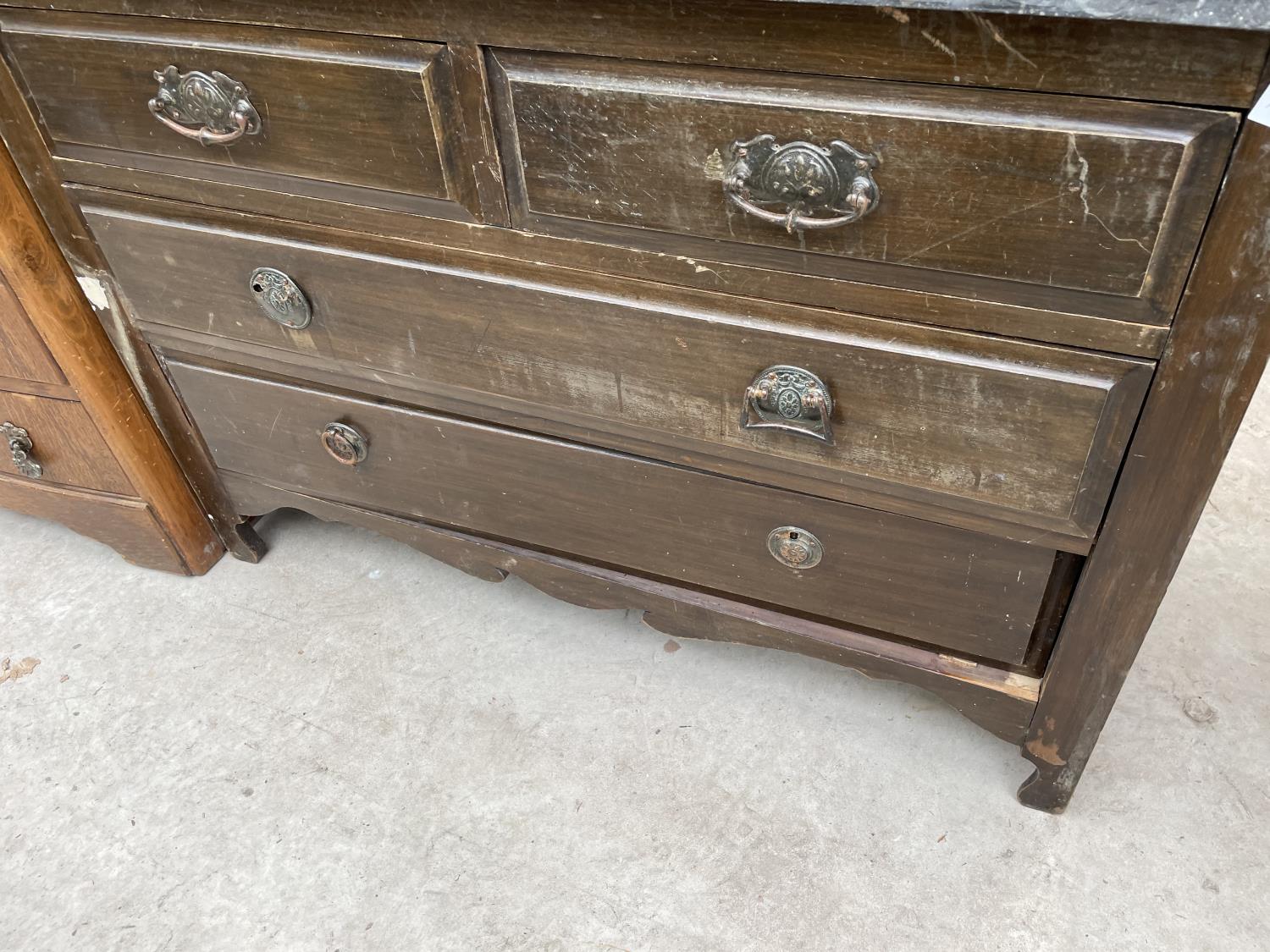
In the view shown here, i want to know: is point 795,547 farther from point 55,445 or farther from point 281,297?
point 55,445

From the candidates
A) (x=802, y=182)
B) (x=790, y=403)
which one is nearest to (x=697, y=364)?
(x=790, y=403)

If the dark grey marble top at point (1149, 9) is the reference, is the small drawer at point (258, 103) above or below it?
below

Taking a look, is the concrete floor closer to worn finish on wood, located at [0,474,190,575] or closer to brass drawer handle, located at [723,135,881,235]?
worn finish on wood, located at [0,474,190,575]

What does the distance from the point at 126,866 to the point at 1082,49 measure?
136 cm

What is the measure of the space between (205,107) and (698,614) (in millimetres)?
798

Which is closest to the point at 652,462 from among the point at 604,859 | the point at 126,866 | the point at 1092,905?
the point at 604,859

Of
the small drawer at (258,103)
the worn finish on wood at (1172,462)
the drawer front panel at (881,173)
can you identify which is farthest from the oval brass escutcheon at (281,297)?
the worn finish on wood at (1172,462)

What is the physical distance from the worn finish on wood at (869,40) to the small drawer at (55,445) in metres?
0.83

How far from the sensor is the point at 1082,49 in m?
0.64

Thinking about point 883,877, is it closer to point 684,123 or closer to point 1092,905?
point 1092,905

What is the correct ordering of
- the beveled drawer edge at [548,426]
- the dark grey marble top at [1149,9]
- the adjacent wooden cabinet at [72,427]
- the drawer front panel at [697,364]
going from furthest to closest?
the adjacent wooden cabinet at [72,427], the beveled drawer edge at [548,426], the drawer front panel at [697,364], the dark grey marble top at [1149,9]

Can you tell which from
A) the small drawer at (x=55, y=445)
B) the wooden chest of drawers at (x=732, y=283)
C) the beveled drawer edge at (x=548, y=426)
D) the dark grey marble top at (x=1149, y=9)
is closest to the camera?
the dark grey marble top at (x=1149, y=9)

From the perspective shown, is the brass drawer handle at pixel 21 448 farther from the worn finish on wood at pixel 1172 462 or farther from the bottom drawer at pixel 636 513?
the worn finish on wood at pixel 1172 462

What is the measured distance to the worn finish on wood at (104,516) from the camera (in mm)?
1476
